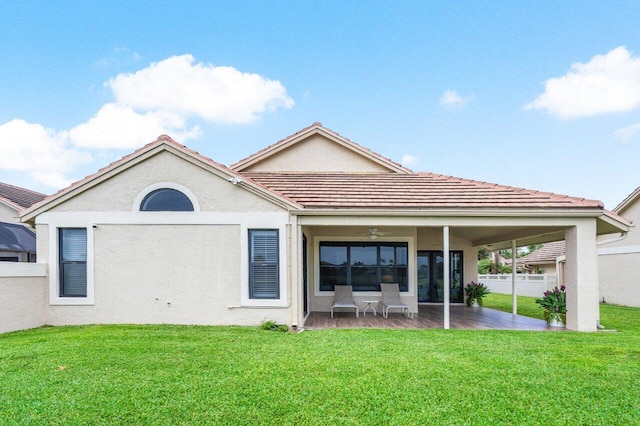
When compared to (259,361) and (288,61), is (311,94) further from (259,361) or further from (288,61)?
(259,361)

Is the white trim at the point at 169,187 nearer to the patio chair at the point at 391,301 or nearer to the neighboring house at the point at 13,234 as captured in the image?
the patio chair at the point at 391,301

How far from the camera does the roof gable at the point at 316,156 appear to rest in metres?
14.3

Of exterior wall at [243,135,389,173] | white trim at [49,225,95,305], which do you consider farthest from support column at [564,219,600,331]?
white trim at [49,225,95,305]

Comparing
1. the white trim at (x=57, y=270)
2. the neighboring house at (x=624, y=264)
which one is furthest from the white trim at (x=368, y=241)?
the neighboring house at (x=624, y=264)

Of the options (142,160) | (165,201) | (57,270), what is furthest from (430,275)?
(57,270)

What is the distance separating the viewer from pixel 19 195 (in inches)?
750

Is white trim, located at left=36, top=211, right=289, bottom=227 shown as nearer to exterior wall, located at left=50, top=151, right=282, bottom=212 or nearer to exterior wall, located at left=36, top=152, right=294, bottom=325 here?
exterior wall, located at left=36, top=152, right=294, bottom=325

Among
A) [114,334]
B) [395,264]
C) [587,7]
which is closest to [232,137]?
[395,264]

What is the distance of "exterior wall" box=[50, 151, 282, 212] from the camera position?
387 inches

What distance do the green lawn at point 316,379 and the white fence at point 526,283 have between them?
52.8 feet

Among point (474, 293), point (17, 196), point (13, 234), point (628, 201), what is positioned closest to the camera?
point (474, 293)

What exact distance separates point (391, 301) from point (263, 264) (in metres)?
4.89

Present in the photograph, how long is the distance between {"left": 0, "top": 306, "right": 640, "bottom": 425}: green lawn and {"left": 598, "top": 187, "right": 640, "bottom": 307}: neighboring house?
37.5 ft

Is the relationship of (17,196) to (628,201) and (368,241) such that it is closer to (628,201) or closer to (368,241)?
(368,241)
